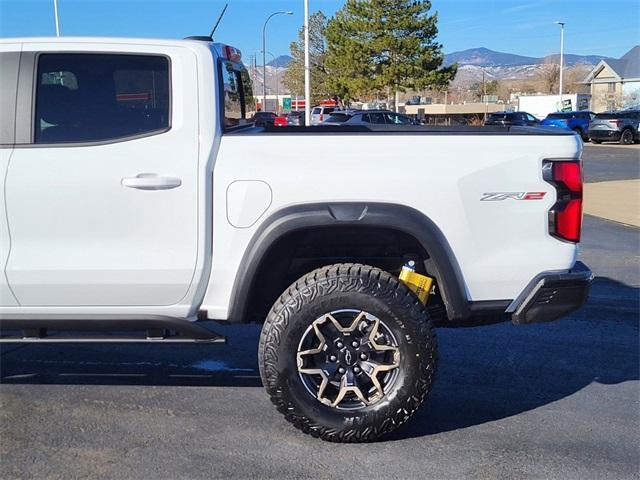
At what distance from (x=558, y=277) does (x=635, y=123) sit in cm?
3516

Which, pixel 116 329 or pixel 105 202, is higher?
A: pixel 105 202

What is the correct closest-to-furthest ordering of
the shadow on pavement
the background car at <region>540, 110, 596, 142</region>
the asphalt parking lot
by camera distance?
the asphalt parking lot
the shadow on pavement
the background car at <region>540, 110, 596, 142</region>

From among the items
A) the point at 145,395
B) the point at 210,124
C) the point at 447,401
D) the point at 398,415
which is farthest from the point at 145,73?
the point at 447,401

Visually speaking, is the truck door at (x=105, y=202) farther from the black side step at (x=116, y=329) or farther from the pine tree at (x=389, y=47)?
the pine tree at (x=389, y=47)

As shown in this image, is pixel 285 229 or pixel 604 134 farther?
pixel 604 134

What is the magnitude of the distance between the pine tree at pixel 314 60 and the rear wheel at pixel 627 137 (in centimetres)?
3050

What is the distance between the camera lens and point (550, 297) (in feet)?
12.4

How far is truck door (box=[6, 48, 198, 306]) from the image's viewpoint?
373cm

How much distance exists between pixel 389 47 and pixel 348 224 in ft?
141

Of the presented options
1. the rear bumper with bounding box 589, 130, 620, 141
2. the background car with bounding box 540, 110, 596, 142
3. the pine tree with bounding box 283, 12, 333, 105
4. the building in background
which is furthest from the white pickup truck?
the building in background

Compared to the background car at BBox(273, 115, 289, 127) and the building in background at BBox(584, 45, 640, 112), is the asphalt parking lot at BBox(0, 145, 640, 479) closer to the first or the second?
the background car at BBox(273, 115, 289, 127)

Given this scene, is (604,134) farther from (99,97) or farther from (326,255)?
(99,97)

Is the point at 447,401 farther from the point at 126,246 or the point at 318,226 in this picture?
the point at 126,246

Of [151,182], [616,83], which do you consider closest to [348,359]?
[151,182]
